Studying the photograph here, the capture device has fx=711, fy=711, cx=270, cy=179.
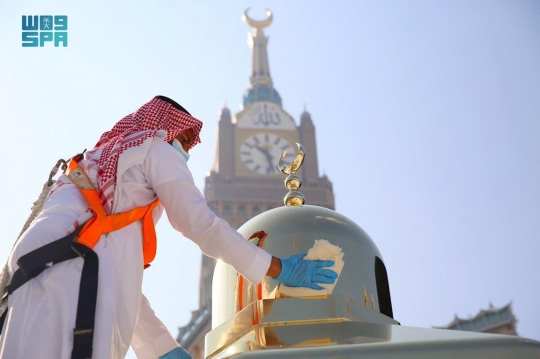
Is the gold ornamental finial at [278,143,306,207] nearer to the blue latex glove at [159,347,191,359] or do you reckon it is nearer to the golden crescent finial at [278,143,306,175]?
the golden crescent finial at [278,143,306,175]

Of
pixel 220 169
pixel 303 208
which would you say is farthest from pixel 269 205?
pixel 303 208

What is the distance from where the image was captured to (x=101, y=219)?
4.95 feet

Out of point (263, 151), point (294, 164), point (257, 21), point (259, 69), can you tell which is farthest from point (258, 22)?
point (294, 164)

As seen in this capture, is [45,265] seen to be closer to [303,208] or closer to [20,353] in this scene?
[20,353]

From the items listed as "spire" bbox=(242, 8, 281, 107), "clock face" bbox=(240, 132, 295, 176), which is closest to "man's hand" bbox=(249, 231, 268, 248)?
"clock face" bbox=(240, 132, 295, 176)

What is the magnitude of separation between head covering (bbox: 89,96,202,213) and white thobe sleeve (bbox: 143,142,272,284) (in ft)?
0.27

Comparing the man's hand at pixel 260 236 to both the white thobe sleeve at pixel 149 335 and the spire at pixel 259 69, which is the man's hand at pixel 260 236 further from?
the spire at pixel 259 69

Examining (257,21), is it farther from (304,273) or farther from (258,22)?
(304,273)

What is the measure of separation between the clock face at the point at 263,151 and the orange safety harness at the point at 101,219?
78.3 ft

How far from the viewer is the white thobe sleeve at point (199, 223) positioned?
5.09 ft

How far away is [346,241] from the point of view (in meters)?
1.68

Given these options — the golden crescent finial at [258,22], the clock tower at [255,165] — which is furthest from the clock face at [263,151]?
the golden crescent finial at [258,22]

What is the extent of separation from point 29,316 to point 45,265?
0.11 metres

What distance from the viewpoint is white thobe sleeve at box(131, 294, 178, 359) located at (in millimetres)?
1744
